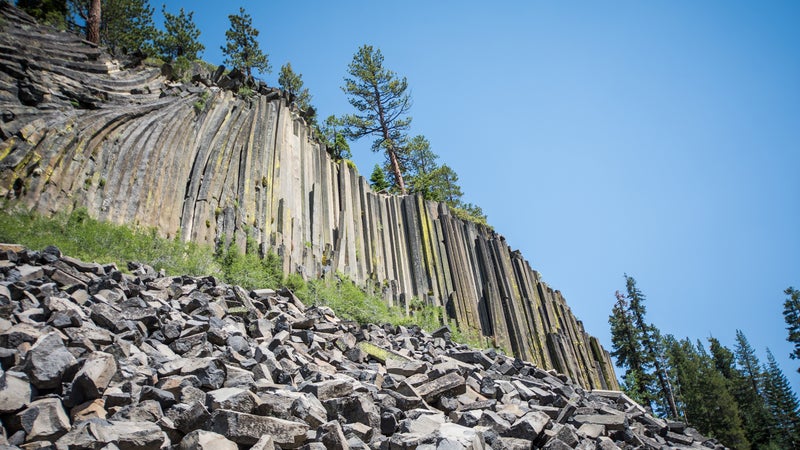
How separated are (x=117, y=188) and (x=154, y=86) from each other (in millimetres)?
5874

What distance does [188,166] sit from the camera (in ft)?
40.2

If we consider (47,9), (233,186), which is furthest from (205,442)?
(47,9)

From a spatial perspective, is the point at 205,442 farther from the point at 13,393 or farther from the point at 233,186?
the point at 233,186

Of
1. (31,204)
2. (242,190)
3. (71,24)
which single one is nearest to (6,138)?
(31,204)

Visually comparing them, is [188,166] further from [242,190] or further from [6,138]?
[6,138]

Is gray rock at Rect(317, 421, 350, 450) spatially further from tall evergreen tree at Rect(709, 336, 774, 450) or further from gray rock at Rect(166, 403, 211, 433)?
tall evergreen tree at Rect(709, 336, 774, 450)

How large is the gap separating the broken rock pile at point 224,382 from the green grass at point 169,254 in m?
1.20

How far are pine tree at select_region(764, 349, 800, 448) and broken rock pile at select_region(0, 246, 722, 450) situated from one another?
38915 millimetres

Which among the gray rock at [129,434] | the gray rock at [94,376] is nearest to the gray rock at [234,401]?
the gray rock at [129,434]

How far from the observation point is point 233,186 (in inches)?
498

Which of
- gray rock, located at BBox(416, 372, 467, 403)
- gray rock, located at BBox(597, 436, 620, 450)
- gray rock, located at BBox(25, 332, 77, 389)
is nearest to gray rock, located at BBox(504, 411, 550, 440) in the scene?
gray rock, located at BBox(597, 436, 620, 450)

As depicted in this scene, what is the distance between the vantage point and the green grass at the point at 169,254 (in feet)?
26.0

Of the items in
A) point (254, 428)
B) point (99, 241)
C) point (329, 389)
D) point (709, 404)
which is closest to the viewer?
point (254, 428)

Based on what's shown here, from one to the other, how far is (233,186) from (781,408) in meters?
46.4
